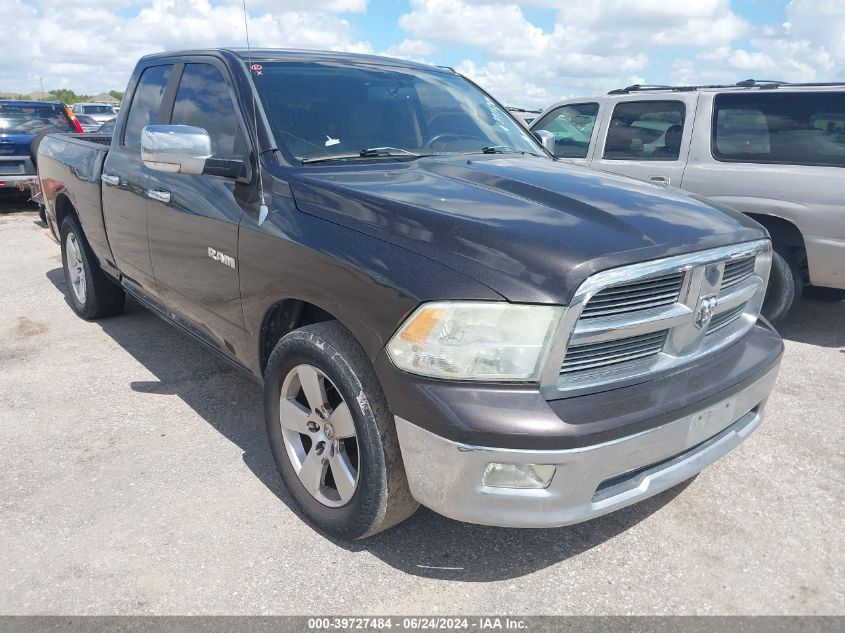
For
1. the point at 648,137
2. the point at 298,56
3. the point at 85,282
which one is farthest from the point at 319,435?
the point at 648,137

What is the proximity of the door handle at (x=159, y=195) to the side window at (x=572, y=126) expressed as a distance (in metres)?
3.86

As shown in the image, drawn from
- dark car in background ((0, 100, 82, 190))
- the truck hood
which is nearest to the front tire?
the truck hood

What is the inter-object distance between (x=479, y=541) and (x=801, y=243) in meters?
3.79

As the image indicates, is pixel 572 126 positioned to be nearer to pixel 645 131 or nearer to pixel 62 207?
pixel 645 131

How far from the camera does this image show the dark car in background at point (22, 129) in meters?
11.2

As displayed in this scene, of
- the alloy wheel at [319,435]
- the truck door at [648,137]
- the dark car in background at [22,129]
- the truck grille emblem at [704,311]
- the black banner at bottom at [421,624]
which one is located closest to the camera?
the black banner at bottom at [421,624]

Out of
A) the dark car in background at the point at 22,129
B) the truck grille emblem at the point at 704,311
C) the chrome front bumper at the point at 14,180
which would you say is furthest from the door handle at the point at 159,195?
the chrome front bumper at the point at 14,180

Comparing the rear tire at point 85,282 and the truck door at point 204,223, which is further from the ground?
the truck door at point 204,223

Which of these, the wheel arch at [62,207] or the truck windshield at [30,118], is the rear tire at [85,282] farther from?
the truck windshield at [30,118]

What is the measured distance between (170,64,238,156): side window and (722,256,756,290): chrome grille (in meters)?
2.16

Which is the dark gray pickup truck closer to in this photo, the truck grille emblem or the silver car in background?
the truck grille emblem

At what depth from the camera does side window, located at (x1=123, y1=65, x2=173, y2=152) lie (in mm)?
4185

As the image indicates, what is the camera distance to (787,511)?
3.03m

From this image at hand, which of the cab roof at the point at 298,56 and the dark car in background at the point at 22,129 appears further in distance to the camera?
the dark car in background at the point at 22,129
